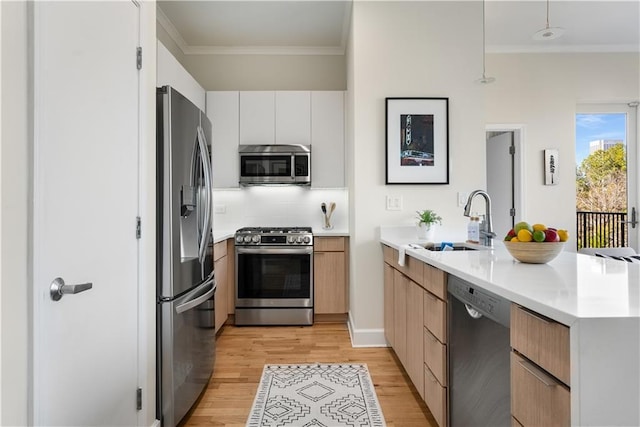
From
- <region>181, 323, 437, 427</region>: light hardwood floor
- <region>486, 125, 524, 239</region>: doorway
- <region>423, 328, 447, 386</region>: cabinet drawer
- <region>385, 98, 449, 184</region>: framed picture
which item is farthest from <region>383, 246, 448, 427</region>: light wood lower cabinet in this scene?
<region>486, 125, 524, 239</region>: doorway

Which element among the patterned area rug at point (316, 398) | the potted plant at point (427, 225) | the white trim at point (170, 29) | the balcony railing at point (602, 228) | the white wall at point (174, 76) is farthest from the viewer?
the balcony railing at point (602, 228)

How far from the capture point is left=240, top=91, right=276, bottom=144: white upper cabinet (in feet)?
12.5

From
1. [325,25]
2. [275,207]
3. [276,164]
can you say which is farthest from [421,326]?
[325,25]

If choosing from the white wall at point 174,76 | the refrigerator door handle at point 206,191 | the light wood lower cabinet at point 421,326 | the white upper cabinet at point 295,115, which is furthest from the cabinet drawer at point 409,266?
the white wall at point 174,76

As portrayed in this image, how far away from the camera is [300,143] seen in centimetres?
381

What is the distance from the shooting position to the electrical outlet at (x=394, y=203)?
9.96ft

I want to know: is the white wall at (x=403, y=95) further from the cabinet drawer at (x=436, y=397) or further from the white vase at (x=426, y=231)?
the cabinet drawer at (x=436, y=397)

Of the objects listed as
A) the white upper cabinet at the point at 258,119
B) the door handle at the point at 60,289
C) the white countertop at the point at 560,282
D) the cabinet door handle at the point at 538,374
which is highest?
the white upper cabinet at the point at 258,119

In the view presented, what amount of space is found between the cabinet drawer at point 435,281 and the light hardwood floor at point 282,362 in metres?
0.76

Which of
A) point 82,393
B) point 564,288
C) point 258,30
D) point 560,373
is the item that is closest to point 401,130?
point 258,30

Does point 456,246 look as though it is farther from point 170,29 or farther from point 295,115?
point 170,29

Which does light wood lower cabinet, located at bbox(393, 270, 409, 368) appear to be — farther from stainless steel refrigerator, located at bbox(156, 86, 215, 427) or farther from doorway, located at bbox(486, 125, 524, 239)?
doorway, located at bbox(486, 125, 524, 239)

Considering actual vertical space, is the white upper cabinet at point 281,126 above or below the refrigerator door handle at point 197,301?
above

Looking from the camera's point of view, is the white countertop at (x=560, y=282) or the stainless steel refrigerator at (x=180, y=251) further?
the stainless steel refrigerator at (x=180, y=251)
